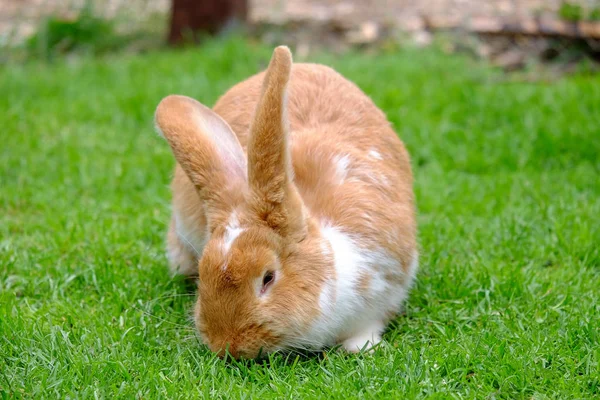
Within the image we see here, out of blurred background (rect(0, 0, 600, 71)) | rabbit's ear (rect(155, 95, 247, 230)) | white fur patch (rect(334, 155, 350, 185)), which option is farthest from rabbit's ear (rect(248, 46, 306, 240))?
blurred background (rect(0, 0, 600, 71))

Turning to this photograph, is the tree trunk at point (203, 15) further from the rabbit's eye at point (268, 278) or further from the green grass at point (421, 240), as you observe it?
the rabbit's eye at point (268, 278)

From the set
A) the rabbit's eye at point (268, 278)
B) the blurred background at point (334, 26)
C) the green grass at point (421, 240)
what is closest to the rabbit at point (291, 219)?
the rabbit's eye at point (268, 278)

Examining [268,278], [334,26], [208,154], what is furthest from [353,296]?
[334,26]

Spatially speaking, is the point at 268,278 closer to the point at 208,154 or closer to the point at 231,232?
the point at 231,232

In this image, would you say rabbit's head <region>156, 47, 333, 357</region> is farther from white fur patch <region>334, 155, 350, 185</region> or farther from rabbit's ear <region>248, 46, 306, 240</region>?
white fur patch <region>334, 155, 350, 185</region>

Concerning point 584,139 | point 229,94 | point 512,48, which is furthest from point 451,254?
point 512,48

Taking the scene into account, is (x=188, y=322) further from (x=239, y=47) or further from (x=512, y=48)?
(x=512, y=48)

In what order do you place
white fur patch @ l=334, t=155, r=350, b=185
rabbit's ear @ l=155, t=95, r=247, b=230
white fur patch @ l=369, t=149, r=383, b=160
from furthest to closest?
1. white fur patch @ l=369, t=149, r=383, b=160
2. white fur patch @ l=334, t=155, r=350, b=185
3. rabbit's ear @ l=155, t=95, r=247, b=230
